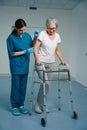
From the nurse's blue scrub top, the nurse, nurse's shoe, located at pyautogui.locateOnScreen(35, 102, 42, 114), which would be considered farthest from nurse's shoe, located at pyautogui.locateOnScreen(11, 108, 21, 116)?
the nurse's blue scrub top

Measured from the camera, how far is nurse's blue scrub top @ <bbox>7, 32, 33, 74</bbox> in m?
2.85

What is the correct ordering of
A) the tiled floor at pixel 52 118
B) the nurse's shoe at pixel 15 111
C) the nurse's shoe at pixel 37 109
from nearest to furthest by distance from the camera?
the tiled floor at pixel 52 118 < the nurse's shoe at pixel 15 111 < the nurse's shoe at pixel 37 109

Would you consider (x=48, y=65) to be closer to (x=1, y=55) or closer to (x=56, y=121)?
(x=56, y=121)

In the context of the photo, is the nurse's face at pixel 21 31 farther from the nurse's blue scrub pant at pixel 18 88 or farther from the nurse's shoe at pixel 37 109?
the nurse's shoe at pixel 37 109

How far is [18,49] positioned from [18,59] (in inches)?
5.6

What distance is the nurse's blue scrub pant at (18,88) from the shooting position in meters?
2.94

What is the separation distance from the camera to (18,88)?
2982 mm

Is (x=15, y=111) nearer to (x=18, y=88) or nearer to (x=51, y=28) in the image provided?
(x=18, y=88)

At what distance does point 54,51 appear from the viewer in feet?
9.81

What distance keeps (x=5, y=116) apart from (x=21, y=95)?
0.37m

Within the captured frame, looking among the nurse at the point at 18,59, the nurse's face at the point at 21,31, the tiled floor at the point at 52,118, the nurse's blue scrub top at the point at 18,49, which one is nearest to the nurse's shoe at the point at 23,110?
the nurse at the point at 18,59

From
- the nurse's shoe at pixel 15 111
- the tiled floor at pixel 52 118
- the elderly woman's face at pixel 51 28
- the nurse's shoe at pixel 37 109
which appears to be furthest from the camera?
the nurse's shoe at pixel 37 109

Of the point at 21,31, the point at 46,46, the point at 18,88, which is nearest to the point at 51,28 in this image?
the point at 46,46

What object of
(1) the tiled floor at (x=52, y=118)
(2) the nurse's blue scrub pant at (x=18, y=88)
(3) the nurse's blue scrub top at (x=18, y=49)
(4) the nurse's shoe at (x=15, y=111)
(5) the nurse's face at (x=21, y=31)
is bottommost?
(1) the tiled floor at (x=52, y=118)
